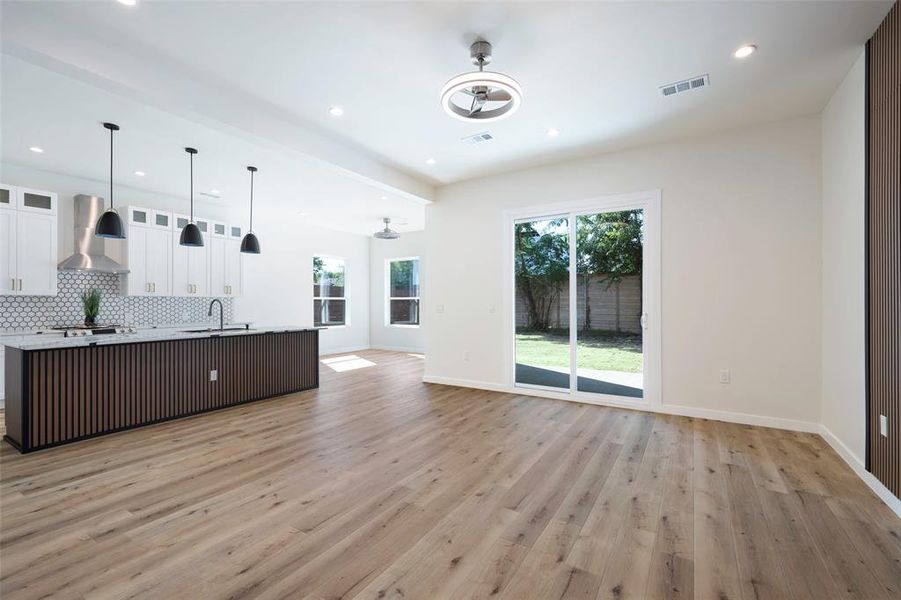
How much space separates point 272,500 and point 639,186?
4567mm

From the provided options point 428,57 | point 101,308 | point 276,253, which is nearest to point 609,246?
point 428,57

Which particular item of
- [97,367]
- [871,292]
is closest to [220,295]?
[97,367]

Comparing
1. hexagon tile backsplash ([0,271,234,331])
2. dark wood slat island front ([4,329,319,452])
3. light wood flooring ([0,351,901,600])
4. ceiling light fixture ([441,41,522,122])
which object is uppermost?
ceiling light fixture ([441,41,522,122])

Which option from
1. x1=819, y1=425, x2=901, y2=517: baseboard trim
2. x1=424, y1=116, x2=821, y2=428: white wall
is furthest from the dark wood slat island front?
x1=819, y1=425, x2=901, y2=517: baseboard trim

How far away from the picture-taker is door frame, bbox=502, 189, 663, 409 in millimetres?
4434

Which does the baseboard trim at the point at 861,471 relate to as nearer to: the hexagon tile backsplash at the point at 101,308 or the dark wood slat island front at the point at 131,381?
the dark wood slat island front at the point at 131,381

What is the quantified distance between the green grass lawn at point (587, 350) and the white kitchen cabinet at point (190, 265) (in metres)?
5.04

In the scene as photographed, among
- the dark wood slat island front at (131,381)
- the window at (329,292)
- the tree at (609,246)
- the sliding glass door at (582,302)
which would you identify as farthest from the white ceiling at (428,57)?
the window at (329,292)

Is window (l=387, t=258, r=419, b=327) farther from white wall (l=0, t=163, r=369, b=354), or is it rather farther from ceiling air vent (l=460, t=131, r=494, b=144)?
ceiling air vent (l=460, t=131, r=494, b=144)

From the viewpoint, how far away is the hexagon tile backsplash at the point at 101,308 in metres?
5.01

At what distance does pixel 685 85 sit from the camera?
324 centimetres

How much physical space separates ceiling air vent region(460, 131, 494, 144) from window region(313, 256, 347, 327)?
18.7ft

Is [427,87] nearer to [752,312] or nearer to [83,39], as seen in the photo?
[83,39]

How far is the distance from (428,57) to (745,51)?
2.20 meters
